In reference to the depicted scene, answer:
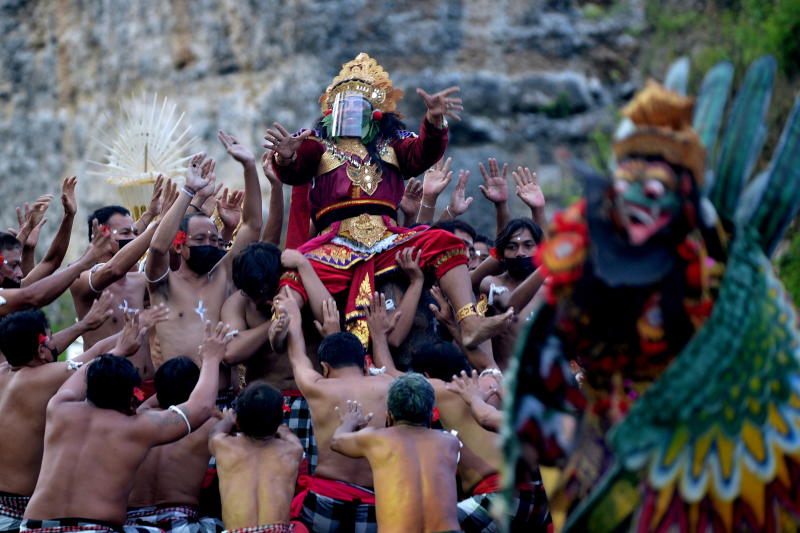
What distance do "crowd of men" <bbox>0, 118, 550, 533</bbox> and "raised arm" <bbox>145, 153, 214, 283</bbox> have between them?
10 millimetres

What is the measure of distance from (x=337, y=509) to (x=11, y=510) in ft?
5.55

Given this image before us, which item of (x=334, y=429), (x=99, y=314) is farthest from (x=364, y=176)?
(x=334, y=429)

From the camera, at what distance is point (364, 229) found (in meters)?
6.60

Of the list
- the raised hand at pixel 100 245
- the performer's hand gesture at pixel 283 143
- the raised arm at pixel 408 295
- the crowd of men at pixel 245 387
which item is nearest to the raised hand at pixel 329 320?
the crowd of men at pixel 245 387

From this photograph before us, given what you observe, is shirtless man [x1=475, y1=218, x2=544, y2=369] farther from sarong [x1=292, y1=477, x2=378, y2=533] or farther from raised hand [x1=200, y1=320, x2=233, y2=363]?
raised hand [x1=200, y1=320, x2=233, y2=363]

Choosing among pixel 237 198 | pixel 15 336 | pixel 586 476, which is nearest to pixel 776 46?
pixel 237 198

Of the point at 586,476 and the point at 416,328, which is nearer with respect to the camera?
the point at 586,476

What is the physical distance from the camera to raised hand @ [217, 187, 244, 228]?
7602mm

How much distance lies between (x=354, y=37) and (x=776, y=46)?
258 inches

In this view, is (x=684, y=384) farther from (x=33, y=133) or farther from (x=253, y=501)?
(x=33, y=133)

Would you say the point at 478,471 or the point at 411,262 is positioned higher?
the point at 411,262

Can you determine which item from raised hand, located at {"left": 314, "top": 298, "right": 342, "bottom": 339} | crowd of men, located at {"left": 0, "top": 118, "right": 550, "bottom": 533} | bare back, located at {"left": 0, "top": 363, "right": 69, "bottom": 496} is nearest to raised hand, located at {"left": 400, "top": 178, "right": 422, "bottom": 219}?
crowd of men, located at {"left": 0, "top": 118, "right": 550, "bottom": 533}

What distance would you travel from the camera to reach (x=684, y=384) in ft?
10.4

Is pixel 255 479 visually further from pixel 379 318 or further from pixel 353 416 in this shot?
pixel 379 318
